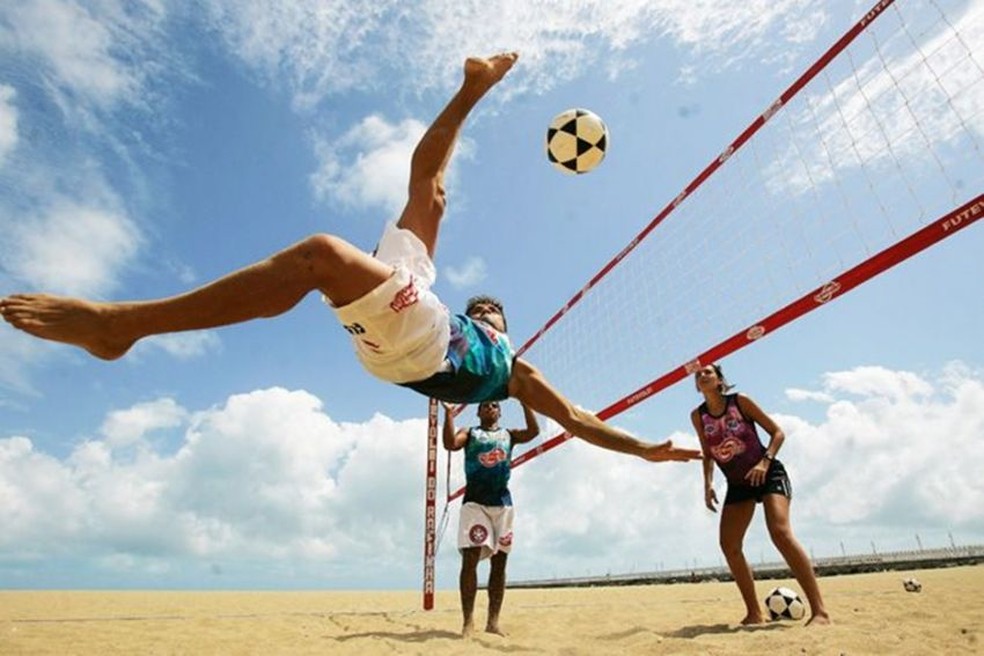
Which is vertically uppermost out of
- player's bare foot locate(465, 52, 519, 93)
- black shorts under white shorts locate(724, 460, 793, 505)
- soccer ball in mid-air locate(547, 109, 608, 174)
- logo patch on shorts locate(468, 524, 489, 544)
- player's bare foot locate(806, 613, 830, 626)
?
soccer ball in mid-air locate(547, 109, 608, 174)

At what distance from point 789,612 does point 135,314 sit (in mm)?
4088

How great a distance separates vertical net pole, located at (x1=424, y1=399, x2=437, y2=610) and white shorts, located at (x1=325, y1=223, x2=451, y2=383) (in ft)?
19.2

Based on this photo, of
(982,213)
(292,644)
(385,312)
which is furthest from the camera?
(292,644)

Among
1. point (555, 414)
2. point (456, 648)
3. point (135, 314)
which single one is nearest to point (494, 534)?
point (456, 648)

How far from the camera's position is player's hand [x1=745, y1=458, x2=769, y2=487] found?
3900 mm

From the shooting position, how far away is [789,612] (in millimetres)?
4129

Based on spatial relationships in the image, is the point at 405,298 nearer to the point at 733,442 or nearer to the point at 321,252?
the point at 321,252

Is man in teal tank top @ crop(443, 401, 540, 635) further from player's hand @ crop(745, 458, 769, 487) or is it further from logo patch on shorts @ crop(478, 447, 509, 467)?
player's hand @ crop(745, 458, 769, 487)

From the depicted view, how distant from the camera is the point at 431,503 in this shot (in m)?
8.23

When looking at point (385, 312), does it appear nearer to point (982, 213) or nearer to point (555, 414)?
point (555, 414)

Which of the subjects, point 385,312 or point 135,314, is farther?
point 385,312

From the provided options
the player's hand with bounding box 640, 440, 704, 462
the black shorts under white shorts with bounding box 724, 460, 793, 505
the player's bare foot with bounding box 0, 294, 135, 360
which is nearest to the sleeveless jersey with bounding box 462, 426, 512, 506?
the black shorts under white shorts with bounding box 724, 460, 793, 505

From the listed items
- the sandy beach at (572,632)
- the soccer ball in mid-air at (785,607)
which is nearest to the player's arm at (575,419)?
the sandy beach at (572,632)

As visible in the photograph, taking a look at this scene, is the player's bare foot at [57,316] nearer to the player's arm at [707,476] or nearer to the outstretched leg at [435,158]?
the outstretched leg at [435,158]
